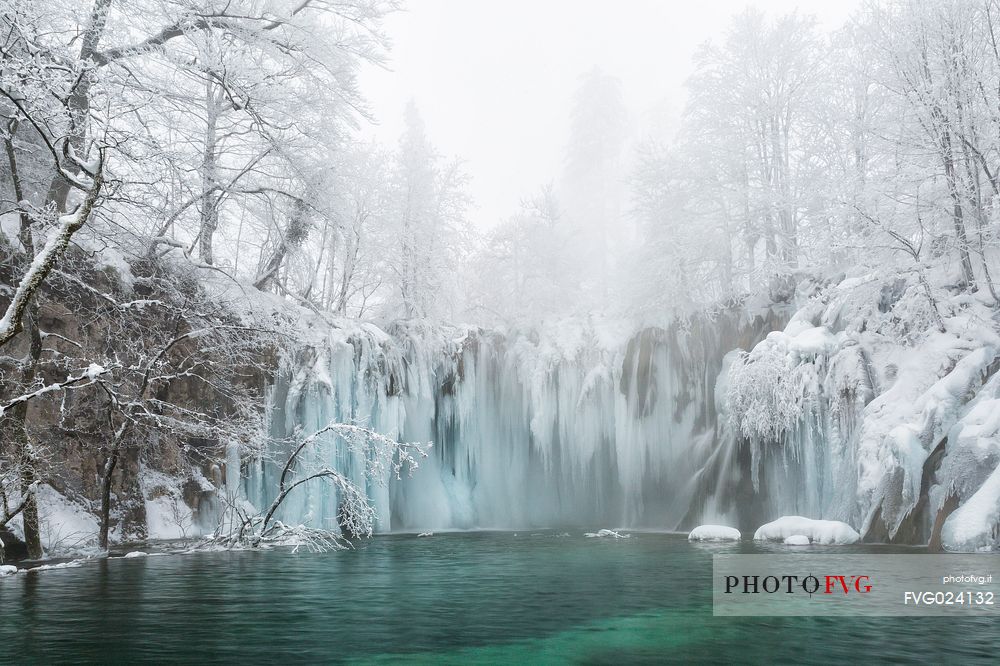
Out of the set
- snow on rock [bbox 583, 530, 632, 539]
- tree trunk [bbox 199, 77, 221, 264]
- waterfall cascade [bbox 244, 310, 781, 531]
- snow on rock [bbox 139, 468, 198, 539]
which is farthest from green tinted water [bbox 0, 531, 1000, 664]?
waterfall cascade [bbox 244, 310, 781, 531]

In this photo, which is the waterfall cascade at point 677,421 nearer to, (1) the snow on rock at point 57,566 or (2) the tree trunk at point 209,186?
(2) the tree trunk at point 209,186

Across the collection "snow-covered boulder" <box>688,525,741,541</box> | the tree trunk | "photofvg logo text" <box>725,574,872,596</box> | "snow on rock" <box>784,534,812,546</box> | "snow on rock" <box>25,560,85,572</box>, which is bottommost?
"snow-covered boulder" <box>688,525,741,541</box>

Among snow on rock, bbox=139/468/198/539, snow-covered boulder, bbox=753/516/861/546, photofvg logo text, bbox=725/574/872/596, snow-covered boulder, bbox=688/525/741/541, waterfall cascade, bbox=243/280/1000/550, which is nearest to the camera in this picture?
photofvg logo text, bbox=725/574/872/596

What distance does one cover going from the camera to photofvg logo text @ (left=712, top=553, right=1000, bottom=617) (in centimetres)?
717

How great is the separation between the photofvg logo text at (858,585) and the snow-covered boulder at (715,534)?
4.63m

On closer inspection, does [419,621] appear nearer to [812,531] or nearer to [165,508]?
[165,508]

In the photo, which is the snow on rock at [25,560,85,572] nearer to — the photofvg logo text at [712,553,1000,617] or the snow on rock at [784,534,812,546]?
the photofvg logo text at [712,553,1000,617]

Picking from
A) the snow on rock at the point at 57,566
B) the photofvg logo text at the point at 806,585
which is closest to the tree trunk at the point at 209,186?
the snow on rock at the point at 57,566

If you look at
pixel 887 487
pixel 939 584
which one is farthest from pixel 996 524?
pixel 939 584

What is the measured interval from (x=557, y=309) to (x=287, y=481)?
1777 cm

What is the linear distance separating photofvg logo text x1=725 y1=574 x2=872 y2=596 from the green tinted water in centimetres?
51

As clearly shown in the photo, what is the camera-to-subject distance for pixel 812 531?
13898mm

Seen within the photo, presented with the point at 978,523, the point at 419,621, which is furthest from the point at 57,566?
the point at 978,523

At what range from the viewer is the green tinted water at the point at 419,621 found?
18.0ft
